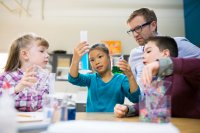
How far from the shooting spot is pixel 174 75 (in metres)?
1.15

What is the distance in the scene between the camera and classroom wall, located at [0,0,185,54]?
408cm

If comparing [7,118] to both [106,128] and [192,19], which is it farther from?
[192,19]

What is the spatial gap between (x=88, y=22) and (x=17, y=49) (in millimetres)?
2694

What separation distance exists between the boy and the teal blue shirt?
0.31 metres

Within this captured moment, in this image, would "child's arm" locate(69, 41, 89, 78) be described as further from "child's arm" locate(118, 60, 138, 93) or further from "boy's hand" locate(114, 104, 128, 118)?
"boy's hand" locate(114, 104, 128, 118)

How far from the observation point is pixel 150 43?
1310 millimetres

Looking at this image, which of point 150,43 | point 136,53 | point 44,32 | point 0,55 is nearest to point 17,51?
point 150,43

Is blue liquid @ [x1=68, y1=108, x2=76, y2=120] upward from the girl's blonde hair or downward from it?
downward

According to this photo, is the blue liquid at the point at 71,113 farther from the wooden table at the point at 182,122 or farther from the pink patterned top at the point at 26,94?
the pink patterned top at the point at 26,94

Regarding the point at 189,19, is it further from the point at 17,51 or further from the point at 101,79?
the point at 17,51

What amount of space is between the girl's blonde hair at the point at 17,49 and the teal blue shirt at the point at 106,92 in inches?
13.0

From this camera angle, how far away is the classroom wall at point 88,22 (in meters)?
4.08

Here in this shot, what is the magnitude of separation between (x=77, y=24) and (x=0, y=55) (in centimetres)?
135

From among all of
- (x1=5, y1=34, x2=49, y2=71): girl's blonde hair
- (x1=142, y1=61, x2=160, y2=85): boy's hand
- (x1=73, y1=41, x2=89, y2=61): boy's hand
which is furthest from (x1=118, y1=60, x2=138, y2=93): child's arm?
(x1=5, y1=34, x2=49, y2=71): girl's blonde hair
